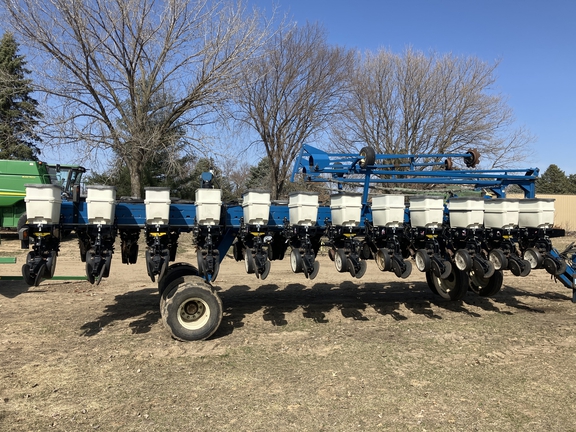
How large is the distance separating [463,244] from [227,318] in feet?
12.9

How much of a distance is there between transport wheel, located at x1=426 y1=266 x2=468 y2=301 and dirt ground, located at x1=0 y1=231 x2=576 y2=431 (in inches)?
7.2

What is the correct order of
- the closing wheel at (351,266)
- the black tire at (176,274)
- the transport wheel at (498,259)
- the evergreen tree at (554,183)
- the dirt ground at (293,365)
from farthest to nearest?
the evergreen tree at (554,183), the black tire at (176,274), the transport wheel at (498,259), the closing wheel at (351,266), the dirt ground at (293,365)

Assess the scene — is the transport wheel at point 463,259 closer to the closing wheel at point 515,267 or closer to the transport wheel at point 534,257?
the closing wheel at point 515,267

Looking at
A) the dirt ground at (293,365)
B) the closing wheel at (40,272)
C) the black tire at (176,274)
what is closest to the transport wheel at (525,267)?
the dirt ground at (293,365)

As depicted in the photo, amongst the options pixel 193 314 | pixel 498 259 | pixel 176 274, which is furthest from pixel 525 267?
pixel 176 274

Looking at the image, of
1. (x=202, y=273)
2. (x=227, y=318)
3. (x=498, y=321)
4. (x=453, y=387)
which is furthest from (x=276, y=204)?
(x=498, y=321)

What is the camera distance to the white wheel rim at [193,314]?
5930 millimetres

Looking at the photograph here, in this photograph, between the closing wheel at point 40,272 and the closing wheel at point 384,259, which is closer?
the closing wheel at point 40,272

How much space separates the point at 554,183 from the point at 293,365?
192 ft

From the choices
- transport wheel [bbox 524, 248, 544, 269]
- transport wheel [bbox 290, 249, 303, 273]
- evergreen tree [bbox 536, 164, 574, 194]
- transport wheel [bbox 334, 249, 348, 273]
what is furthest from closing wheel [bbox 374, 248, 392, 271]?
evergreen tree [bbox 536, 164, 574, 194]

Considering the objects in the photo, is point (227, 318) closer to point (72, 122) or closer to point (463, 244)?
point (463, 244)

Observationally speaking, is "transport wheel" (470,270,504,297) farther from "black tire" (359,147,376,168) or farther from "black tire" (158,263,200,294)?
"black tire" (158,263,200,294)

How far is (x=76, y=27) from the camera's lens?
14.7m

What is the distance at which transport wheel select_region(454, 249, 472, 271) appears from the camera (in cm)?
641
